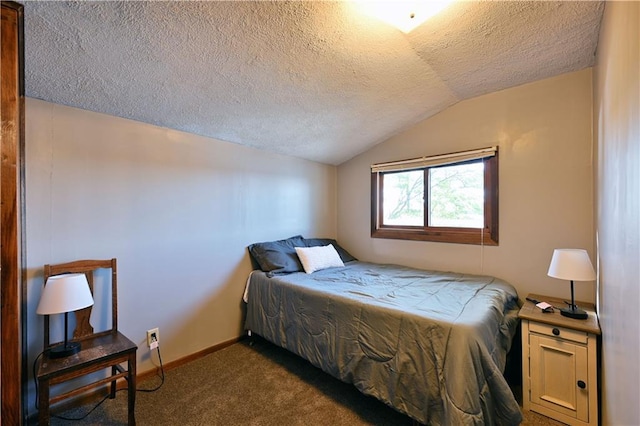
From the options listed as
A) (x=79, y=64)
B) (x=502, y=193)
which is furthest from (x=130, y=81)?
(x=502, y=193)

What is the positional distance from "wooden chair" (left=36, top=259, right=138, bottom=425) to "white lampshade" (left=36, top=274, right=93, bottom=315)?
0.22 metres

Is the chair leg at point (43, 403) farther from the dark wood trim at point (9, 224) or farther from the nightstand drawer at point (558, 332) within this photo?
the nightstand drawer at point (558, 332)

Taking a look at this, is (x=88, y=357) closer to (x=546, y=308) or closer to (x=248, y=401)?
(x=248, y=401)

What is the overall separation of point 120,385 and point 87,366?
0.67 meters

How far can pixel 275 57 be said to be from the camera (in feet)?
5.46

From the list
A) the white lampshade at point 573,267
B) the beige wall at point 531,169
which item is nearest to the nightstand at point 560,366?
the white lampshade at point 573,267

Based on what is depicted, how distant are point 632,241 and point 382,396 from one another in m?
1.37

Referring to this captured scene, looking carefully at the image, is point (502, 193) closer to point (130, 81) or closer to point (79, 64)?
point (130, 81)

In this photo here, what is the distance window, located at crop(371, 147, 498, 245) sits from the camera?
2510 millimetres

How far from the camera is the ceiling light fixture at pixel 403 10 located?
54.7 inches

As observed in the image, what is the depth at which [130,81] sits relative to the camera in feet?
5.54

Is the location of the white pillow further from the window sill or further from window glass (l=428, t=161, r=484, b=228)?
window glass (l=428, t=161, r=484, b=228)

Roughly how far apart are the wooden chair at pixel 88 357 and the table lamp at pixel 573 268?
265 cm

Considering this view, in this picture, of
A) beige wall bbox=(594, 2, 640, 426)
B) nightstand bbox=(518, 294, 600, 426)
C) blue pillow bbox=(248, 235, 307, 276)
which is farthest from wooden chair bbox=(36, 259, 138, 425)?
nightstand bbox=(518, 294, 600, 426)
